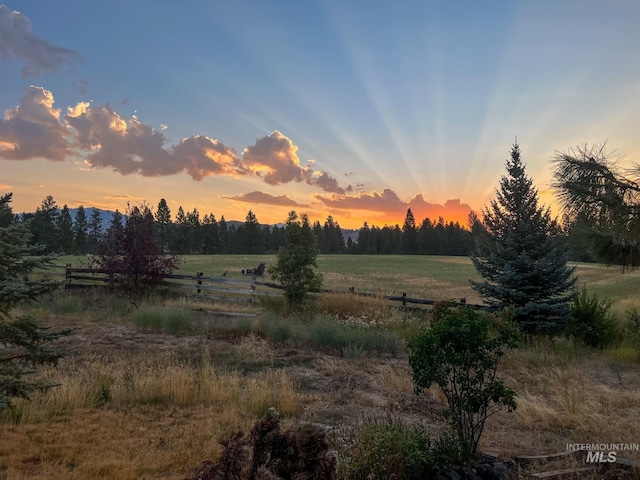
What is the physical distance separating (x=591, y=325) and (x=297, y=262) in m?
9.44

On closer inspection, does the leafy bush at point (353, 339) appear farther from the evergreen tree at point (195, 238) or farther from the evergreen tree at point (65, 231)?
the evergreen tree at point (195, 238)

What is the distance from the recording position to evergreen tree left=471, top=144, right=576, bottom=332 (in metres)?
11.4

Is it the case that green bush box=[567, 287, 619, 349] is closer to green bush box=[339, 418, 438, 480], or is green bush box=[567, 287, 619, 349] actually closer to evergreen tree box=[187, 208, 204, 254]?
green bush box=[339, 418, 438, 480]

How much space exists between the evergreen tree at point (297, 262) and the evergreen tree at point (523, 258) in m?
5.88

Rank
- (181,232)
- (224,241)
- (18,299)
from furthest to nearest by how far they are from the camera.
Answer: (224,241), (181,232), (18,299)

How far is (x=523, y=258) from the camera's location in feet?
38.1

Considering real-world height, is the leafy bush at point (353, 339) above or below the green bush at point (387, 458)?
below

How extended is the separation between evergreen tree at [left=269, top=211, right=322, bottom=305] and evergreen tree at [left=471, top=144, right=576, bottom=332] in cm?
588

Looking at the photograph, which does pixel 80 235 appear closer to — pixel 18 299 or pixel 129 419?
pixel 129 419

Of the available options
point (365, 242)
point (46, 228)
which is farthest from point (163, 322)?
point (365, 242)

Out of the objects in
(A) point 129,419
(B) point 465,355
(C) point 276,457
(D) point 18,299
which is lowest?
(A) point 129,419

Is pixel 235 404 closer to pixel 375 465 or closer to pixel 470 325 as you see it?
pixel 375 465

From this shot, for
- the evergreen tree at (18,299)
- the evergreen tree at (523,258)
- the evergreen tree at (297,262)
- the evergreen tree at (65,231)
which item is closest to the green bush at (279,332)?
the evergreen tree at (297,262)

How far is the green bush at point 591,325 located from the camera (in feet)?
35.8
